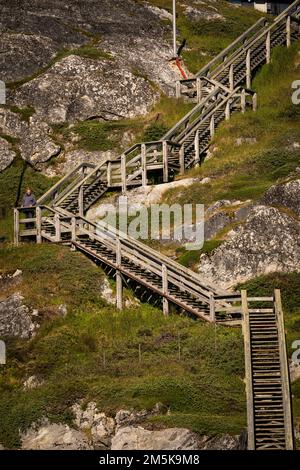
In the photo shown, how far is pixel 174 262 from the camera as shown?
1916 inches

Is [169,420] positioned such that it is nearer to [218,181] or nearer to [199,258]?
[199,258]

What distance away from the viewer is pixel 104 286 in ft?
163

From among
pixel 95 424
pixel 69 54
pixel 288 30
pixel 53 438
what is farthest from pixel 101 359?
pixel 288 30

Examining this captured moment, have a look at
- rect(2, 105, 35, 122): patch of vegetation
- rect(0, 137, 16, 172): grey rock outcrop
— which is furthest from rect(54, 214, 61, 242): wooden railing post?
rect(2, 105, 35, 122): patch of vegetation

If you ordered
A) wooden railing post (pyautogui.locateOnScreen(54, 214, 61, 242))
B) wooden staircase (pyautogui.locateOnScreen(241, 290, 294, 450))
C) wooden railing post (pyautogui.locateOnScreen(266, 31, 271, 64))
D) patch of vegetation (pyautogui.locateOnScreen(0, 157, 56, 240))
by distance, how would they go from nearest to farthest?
wooden staircase (pyautogui.locateOnScreen(241, 290, 294, 450)), wooden railing post (pyautogui.locateOnScreen(54, 214, 61, 242)), patch of vegetation (pyautogui.locateOnScreen(0, 157, 56, 240)), wooden railing post (pyautogui.locateOnScreen(266, 31, 271, 64))

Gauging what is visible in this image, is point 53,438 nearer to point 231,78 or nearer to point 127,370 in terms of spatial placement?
point 127,370

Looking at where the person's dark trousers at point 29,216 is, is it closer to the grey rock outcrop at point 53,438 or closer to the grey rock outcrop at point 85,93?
the grey rock outcrop at point 85,93

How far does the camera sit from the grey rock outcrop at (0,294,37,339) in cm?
4712

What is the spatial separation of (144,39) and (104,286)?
1014 inches

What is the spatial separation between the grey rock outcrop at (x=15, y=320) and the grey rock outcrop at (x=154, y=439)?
9128mm

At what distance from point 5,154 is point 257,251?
17469 millimetres

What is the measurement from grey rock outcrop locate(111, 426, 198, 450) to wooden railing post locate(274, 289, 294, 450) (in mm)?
2867

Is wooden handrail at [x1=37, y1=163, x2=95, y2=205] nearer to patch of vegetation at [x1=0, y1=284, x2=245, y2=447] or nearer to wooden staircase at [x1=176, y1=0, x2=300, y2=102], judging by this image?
patch of vegetation at [x1=0, y1=284, x2=245, y2=447]

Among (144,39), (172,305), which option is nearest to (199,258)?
(172,305)
